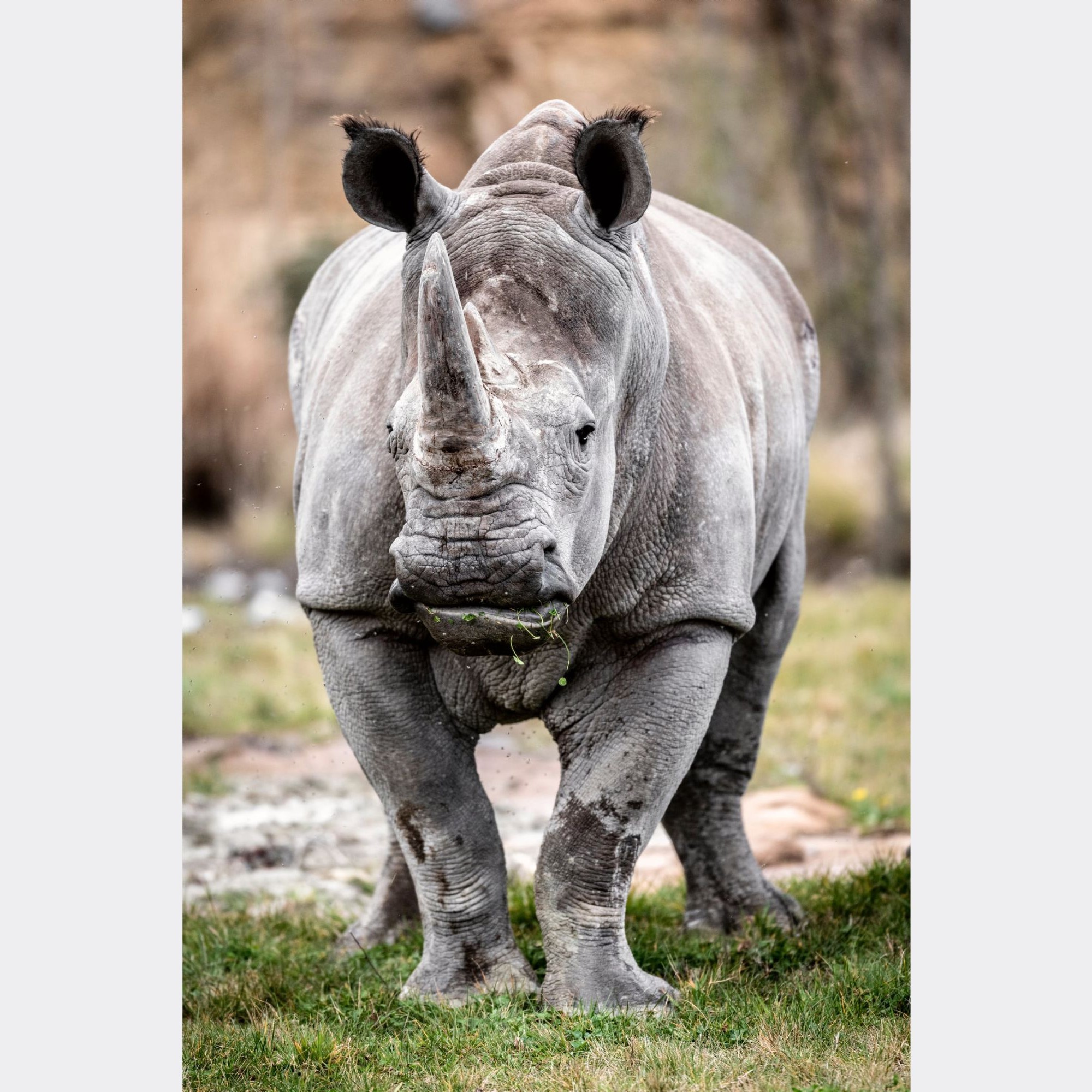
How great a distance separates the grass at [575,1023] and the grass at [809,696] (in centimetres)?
287

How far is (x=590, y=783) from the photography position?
16.7 feet

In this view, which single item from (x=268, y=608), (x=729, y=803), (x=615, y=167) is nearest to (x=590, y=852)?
(x=729, y=803)

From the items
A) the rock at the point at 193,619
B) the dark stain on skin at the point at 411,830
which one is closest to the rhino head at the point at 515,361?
the dark stain on skin at the point at 411,830

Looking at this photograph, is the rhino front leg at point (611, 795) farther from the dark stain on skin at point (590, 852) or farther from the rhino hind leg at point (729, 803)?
the rhino hind leg at point (729, 803)

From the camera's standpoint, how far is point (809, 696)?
1052 centimetres

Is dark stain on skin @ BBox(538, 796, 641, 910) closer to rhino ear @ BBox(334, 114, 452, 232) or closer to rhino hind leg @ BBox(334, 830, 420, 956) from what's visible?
rhino hind leg @ BBox(334, 830, 420, 956)

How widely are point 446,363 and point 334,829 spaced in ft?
16.1

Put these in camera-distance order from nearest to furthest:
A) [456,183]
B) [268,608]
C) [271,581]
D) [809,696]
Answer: [809,696] → [271,581] → [268,608] → [456,183]

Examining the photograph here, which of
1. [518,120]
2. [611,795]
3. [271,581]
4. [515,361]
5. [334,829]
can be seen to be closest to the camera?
[515,361]

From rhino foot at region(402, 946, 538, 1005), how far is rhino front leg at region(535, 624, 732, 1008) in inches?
5.6

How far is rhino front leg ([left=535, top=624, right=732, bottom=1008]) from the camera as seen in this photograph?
5082 millimetres

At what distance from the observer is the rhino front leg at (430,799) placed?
17.0 ft

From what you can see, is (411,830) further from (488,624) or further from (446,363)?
(446,363)

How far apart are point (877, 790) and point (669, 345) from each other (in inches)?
178
